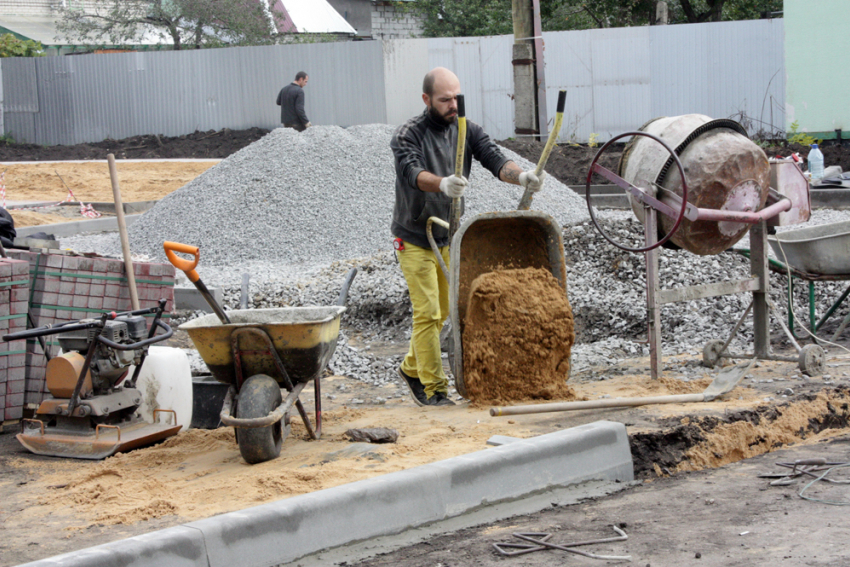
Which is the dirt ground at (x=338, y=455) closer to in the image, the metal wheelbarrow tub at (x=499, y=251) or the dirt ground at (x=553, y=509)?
the dirt ground at (x=553, y=509)

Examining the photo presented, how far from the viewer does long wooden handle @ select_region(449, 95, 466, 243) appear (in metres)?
4.71

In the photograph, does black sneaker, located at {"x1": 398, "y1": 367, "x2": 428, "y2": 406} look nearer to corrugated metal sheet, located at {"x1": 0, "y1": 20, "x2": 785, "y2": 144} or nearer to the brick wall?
corrugated metal sheet, located at {"x1": 0, "y1": 20, "x2": 785, "y2": 144}

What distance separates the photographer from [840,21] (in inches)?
693

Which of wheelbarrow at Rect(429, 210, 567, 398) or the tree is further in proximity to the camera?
the tree

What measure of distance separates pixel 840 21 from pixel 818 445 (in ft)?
51.8

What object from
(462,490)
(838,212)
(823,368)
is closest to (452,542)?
(462,490)

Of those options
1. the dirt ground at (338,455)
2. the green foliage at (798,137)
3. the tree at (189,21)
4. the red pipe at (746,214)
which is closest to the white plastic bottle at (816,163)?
the green foliage at (798,137)

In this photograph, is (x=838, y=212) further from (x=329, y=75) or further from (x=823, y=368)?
(x=329, y=75)

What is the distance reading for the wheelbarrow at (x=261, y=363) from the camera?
4152 mm

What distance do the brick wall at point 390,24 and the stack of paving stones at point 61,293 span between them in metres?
35.6

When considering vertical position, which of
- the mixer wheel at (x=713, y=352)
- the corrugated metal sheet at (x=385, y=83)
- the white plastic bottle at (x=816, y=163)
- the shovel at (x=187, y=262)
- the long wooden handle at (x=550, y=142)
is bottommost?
the mixer wheel at (x=713, y=352)

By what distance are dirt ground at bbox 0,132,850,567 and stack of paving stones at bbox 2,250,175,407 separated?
478mm

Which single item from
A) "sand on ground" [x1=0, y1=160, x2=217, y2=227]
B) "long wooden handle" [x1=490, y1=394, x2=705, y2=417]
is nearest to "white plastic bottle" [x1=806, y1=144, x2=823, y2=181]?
"long wooden handle" [x1=490, y1=394, x2=705, y2=417]

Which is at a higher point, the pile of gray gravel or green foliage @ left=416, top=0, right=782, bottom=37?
green foliage @ left=416, top=0, right=782, bottom=37
